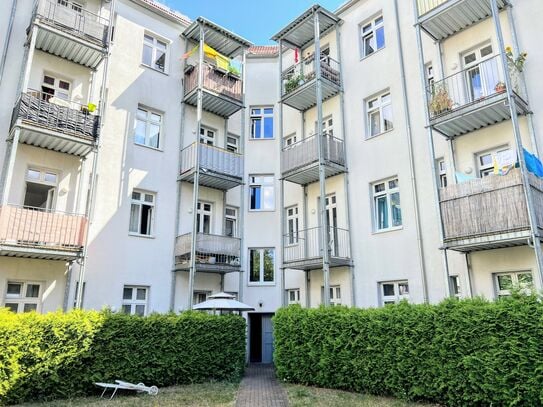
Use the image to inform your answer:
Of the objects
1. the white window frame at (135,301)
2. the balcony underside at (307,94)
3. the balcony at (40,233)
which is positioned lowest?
the white window frame at (135,301)

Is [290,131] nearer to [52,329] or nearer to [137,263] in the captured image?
[137,263]

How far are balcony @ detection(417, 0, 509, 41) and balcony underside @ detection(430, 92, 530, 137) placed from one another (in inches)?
126

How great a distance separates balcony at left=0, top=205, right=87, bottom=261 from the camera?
37.1 ft

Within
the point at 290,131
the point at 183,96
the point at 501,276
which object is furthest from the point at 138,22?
the point at 501,276

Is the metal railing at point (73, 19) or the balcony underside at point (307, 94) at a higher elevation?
the metal railing at point (73, 19)

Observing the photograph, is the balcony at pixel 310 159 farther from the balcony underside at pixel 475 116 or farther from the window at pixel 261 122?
the balcony underside at pixel 475 116

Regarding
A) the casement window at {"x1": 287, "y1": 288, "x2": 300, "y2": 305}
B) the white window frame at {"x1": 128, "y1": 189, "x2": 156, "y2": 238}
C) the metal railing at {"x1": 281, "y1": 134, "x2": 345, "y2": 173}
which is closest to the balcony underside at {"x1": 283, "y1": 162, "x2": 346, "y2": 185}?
the metal railing at {"x1": 281, "y1": 134, "x2": 345, "y2": 173}

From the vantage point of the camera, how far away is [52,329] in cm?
971

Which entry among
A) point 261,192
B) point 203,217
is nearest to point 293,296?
point 261,192

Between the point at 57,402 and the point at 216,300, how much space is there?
5.31 metres

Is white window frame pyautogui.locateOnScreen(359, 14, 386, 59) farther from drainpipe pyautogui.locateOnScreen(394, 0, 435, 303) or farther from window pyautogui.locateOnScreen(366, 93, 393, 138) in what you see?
window pyautogui.locateOnScreen(366, 93, 393, 138)

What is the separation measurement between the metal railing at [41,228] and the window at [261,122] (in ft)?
30.5

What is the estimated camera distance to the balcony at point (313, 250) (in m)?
14.9

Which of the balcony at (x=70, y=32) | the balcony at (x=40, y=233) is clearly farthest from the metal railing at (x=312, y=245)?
the balcony at (x=70, y=32)
